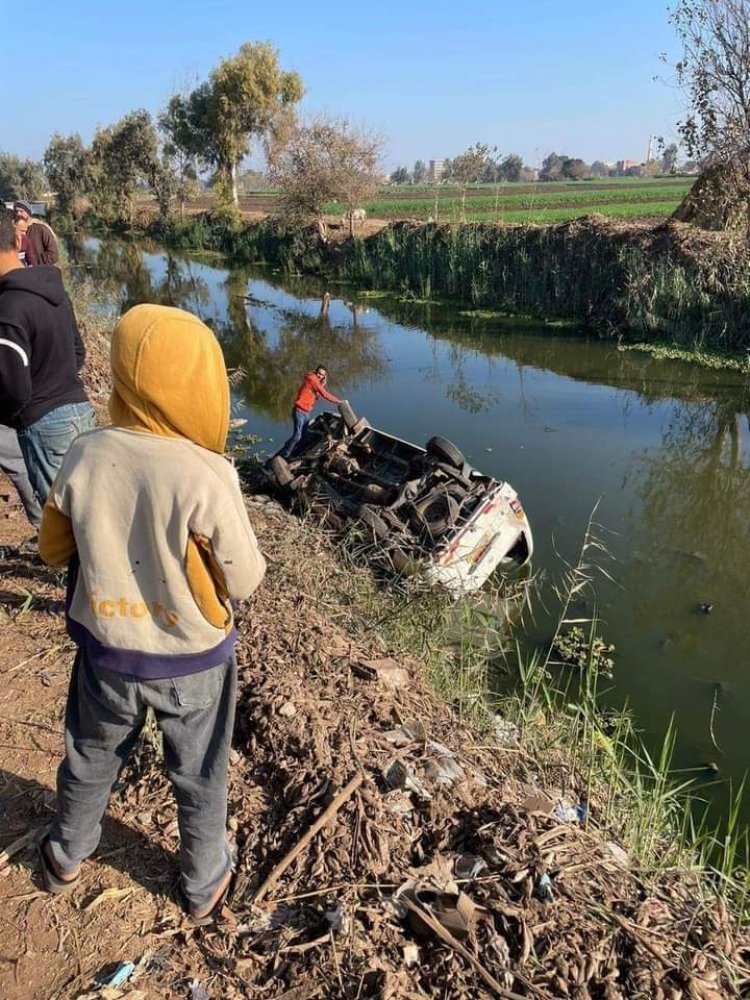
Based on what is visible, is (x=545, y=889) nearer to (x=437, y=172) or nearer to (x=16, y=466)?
(x=16, y=466)

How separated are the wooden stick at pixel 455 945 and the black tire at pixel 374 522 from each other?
415 centimetres

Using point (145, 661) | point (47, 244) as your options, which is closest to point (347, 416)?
point (47, 244)

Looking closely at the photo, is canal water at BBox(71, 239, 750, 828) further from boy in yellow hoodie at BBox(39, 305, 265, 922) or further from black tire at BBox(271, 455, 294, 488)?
boy in yellow hoodie at BBox(39, 305, 265, 922)

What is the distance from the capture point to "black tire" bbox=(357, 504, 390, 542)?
6215 mm

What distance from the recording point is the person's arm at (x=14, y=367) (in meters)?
3.23

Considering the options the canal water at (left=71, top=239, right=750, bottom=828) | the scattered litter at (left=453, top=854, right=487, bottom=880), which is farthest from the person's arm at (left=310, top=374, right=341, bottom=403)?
the scattered litter at (left=453, top=854, right=487, bottom=880)

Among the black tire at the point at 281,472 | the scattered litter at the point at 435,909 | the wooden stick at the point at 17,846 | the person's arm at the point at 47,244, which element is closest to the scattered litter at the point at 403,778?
the scattered litter at the point at 435,909

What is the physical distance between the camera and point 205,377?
5.74 ft

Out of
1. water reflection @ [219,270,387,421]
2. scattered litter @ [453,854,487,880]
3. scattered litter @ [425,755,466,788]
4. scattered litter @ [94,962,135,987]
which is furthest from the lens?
water reflection @ [219,270,387,421]

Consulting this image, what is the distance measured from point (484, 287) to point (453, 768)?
63.5 ft

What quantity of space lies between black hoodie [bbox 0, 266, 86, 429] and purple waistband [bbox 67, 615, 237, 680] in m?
1.86

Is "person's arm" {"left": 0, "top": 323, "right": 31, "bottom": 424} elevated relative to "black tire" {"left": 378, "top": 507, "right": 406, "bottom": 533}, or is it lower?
elevated

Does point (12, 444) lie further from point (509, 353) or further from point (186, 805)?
point (509, 353)

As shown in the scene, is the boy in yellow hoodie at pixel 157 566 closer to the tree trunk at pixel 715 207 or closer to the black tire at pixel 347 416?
the black tire at pixel 347 416
